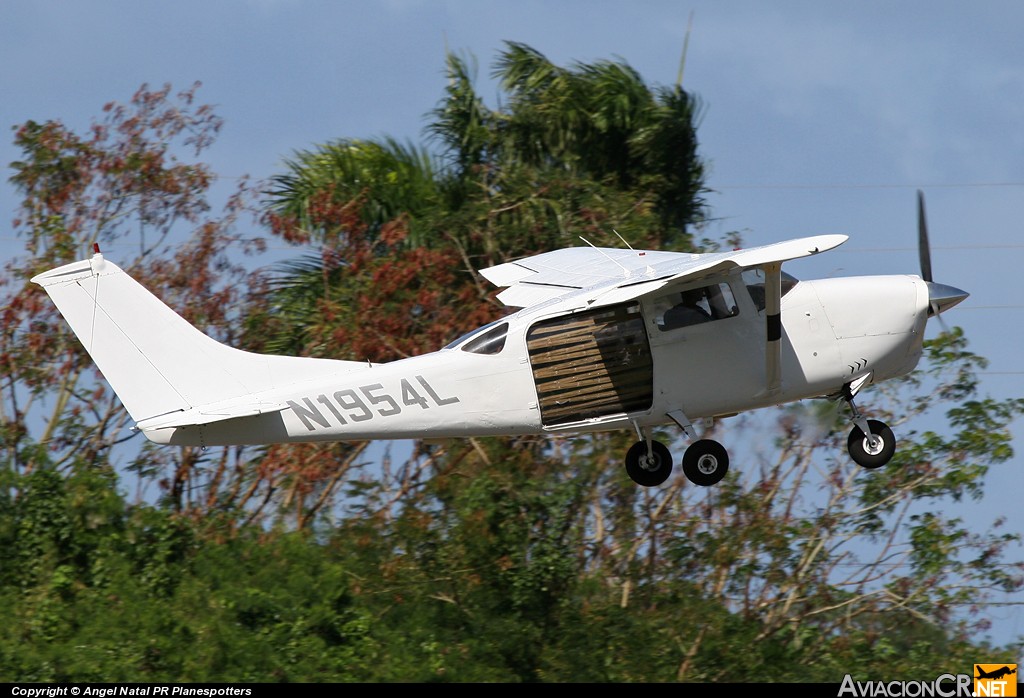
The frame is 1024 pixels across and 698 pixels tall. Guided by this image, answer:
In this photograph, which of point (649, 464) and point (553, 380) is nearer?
point (553, 380)

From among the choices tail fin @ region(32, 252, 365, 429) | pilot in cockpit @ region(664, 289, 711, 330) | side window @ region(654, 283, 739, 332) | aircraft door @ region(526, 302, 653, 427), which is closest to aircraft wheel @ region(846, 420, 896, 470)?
side window @ region(654, 283, 739, 332)

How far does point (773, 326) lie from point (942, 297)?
205 centimetres

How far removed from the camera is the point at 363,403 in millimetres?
14023

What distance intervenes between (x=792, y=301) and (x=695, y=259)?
1.18 metres

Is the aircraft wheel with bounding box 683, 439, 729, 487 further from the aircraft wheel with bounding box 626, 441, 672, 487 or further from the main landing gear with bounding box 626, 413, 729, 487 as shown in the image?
the aircraft wheel with bounding box 626, 441, 672, 487

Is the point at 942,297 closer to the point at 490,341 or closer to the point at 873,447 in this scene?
the point at 873,447

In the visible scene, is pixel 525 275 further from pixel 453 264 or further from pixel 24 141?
pixel 24 141

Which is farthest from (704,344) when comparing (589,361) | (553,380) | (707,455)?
(553,380)

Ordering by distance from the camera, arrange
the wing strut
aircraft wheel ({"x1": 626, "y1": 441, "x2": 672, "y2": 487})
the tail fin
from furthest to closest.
A: aircraft wheel ({"x1": 626, "y1": 441, "x2": 672, "y2": 487}) < the tail fin < the wing strut

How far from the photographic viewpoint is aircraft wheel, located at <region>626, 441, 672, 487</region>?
15117mm

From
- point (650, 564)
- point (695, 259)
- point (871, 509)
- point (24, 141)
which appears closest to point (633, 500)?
point (650, 564)

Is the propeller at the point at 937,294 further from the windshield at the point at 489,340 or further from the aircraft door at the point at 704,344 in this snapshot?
the windshield at the point at 489,340

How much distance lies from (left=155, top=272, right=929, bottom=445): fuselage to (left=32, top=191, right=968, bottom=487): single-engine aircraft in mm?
13

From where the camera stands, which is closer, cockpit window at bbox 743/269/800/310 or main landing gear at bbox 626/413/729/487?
cockpit window at bbox 743/269/800/310
